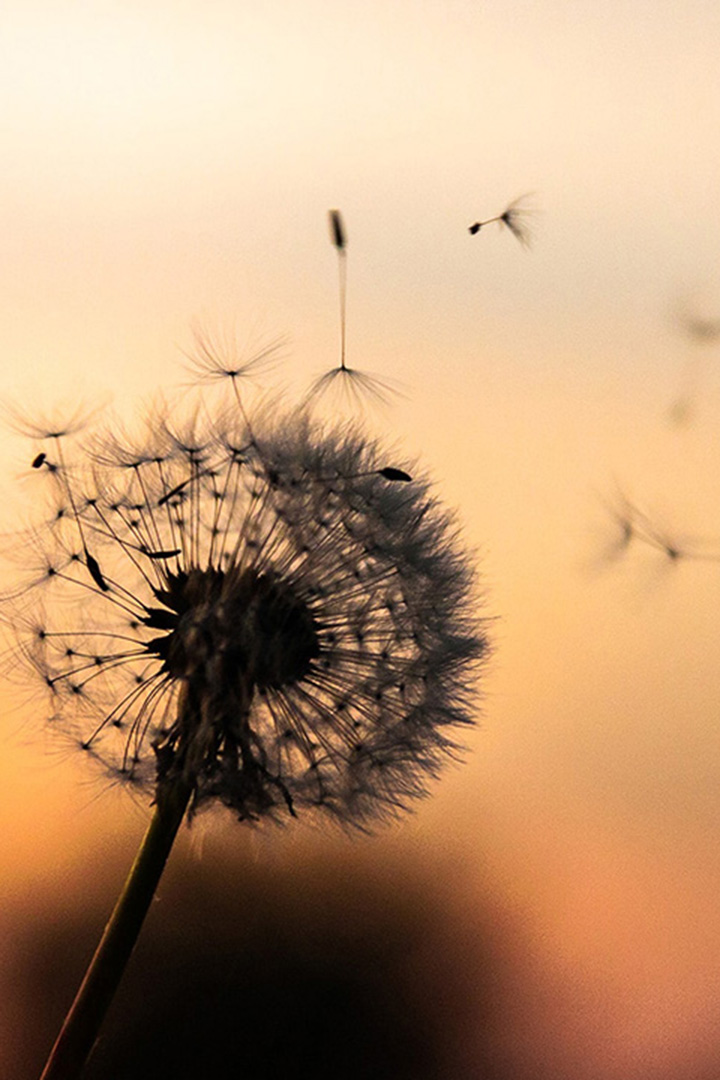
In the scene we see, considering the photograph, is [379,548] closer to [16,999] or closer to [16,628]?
[16,628]

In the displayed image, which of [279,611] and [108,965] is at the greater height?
[279,611]

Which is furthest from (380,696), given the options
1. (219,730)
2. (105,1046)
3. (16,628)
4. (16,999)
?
(16,999)

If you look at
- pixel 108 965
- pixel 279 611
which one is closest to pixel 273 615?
pixel 279 611

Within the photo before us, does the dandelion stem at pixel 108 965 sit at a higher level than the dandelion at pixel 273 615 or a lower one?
lower

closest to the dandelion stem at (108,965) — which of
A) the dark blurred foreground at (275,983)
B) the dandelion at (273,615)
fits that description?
the dandelion at (273,615)

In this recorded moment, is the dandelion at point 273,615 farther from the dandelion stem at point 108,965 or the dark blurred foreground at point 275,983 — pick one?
the dark blurred foreground at point 275,983

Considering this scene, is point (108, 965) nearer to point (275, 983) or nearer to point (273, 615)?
point (273, 615)

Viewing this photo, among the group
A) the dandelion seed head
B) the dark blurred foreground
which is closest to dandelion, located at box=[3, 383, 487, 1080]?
the dandelion seed head

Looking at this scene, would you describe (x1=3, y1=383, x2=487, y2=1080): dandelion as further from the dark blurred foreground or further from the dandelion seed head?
the dark blurred foreground
